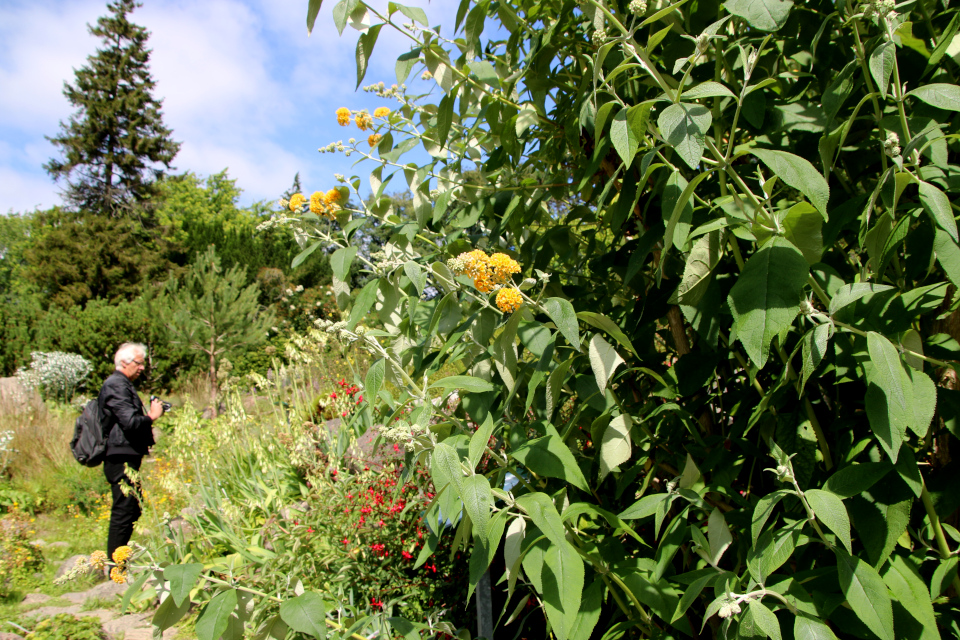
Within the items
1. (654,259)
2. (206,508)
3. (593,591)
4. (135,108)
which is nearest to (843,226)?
(654,259)

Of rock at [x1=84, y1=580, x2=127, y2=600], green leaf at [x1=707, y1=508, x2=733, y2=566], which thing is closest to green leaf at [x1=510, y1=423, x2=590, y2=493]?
green leaf at [x1=707, y1=508, x2=733, y2=566]

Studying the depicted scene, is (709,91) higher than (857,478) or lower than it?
higher

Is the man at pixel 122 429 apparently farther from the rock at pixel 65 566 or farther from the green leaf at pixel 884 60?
the green leaf at pixel 884 60

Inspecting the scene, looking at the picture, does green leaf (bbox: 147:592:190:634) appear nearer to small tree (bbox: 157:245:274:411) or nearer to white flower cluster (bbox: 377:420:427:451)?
white flower cluster (bbox: 377:420:427:451)

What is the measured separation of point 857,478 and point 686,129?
0.51 meters

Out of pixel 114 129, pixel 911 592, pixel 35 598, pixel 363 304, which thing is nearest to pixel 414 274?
pixel 363 304

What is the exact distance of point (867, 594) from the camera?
66 cm

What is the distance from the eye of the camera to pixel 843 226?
2.79 ft

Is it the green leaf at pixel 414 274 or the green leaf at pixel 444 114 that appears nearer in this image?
the green leaf at pixel 414 274

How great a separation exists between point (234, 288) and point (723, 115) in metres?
13.1

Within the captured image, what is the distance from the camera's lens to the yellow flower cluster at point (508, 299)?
0.86 metres

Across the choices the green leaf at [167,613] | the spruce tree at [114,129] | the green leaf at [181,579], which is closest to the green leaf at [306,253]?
the green leaf at [181,579]

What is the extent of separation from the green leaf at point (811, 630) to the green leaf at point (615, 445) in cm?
32

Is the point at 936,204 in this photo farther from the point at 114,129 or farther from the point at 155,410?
the point at 114,129
